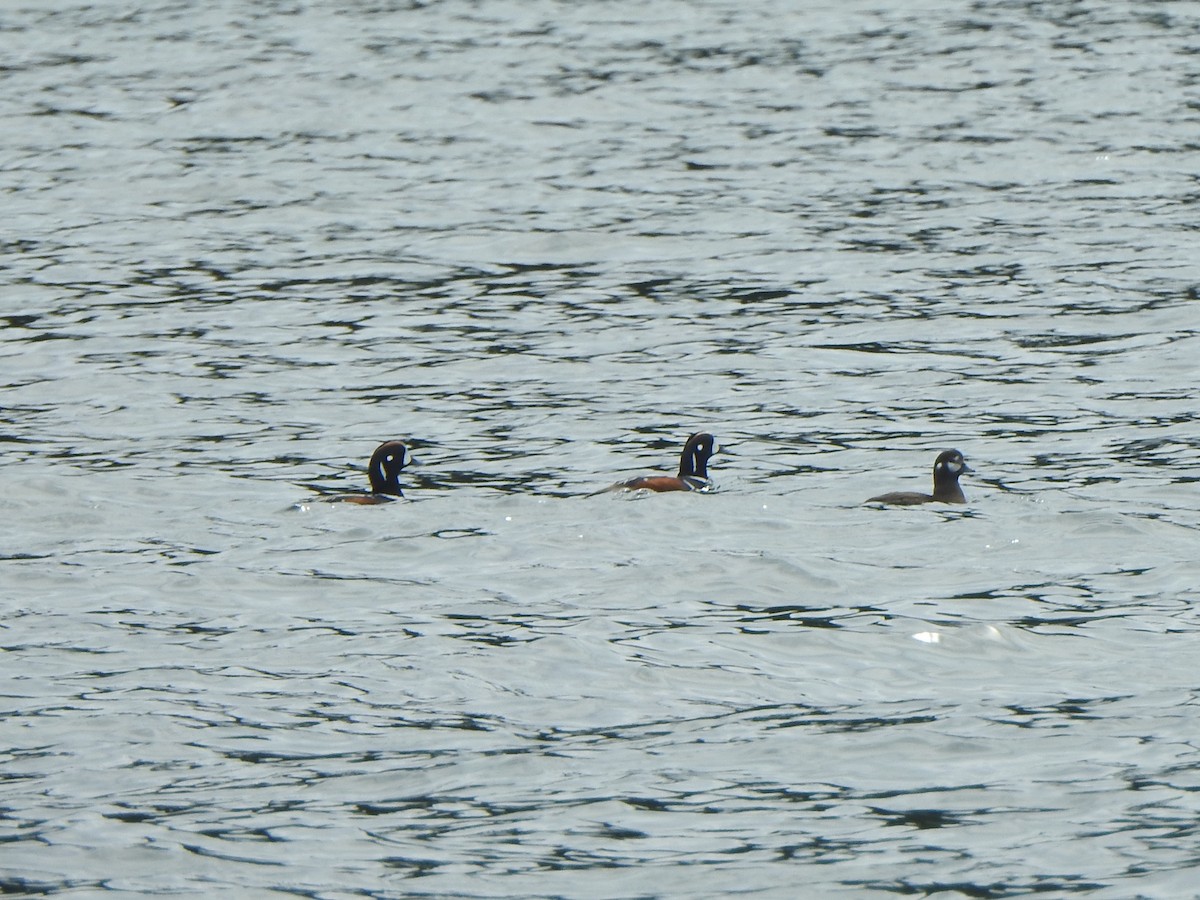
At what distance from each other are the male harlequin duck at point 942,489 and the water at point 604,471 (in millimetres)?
164

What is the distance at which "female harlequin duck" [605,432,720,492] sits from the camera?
1465 cm

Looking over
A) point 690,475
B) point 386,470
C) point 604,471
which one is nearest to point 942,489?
point 690,475

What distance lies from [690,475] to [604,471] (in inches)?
28.7

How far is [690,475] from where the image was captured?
1513 cm

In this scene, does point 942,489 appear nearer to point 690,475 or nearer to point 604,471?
point 690,475

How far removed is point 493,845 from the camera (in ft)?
30.2

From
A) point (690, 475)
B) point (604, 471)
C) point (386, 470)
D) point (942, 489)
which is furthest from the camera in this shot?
point (604, 471)

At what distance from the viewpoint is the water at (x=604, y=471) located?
373 inches

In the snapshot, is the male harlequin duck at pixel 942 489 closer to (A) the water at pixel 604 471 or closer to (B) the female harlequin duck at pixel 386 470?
(A) the water at pixel 604 471

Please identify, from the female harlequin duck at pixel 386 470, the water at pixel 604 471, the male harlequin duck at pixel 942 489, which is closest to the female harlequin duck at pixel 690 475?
the water at pixel 604 471

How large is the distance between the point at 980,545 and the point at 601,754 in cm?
434

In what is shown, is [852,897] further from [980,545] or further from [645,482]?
[645,482]

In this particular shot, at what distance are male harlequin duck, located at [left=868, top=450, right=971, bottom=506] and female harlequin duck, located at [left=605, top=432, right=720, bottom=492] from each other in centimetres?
122

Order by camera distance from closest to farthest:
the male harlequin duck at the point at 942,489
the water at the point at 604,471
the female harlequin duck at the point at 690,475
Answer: the water at the point at 604,471, the male harlequin duck at the point at 942,489, the female harlequin duck at the point at 690,475
